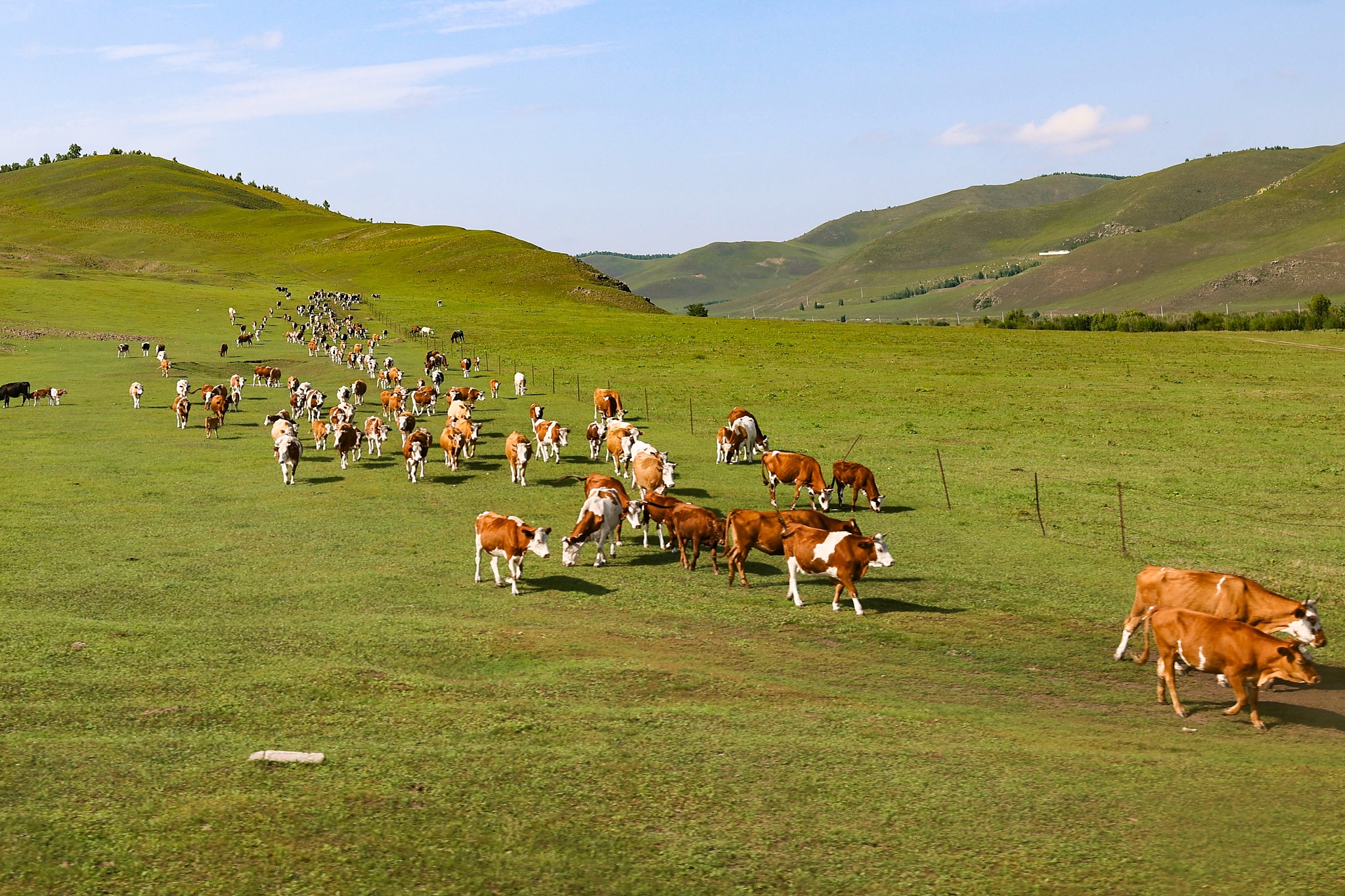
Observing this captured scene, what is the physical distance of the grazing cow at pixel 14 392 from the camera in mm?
44344

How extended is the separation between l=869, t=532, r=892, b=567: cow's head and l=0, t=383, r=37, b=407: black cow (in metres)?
41.8

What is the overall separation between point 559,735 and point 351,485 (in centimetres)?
1839

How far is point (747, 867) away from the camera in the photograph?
28.2 feet

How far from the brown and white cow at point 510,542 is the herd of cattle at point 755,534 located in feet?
0.08

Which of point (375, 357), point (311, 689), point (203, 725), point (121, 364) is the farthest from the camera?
point (375, 357)

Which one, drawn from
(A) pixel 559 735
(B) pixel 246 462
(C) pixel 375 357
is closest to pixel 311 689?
(A) pixel 559 735

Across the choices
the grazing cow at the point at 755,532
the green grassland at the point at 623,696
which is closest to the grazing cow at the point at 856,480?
the green grassland at the point at 623,696

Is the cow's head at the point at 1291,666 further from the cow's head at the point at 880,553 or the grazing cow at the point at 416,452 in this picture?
the grazing cow at the point at 416,452

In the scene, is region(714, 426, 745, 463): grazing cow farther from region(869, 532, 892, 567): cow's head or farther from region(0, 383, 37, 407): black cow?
region(0, 383, 37, 407): black cow

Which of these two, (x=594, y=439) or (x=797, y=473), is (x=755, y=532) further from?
(x=594, y=439)

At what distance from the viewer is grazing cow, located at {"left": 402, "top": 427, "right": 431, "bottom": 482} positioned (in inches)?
1121

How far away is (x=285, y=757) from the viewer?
10094mm

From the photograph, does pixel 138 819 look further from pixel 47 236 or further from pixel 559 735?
pixel 47 236

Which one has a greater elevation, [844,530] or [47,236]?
[47,236]
